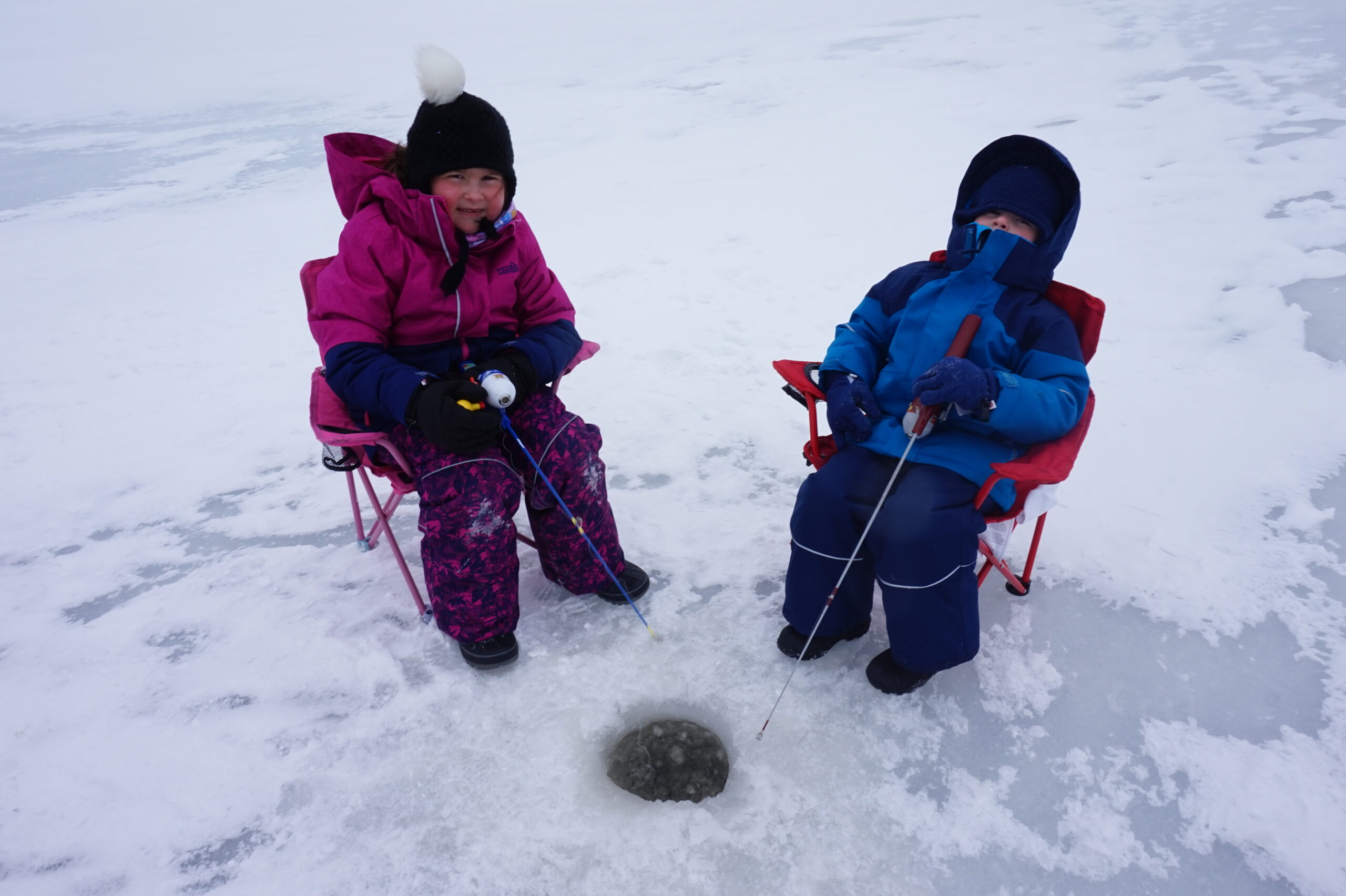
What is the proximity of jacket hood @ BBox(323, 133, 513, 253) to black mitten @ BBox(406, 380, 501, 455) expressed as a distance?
1.43 feet

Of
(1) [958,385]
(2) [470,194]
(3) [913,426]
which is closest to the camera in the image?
(1) [958,385]

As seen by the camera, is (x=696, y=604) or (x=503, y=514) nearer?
(x=503, y=514)

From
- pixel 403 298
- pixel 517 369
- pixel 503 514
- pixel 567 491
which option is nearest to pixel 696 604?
pixel 567 491

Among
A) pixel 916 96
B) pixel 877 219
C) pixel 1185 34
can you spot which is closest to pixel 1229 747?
pixel 877 219

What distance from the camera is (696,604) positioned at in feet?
7.73

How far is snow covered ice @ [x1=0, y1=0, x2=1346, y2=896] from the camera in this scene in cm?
170

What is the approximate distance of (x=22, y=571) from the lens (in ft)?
8.41

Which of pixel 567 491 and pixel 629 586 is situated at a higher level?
pixel 567 491

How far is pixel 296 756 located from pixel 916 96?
8745mm

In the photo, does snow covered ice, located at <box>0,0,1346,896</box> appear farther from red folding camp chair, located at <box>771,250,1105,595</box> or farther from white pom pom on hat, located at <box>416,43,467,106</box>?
white pom pom on hat, located at <box>416,43,467,106</box>

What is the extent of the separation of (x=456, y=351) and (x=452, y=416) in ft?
1.31

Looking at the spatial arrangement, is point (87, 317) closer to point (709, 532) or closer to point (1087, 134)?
point (709, 532)

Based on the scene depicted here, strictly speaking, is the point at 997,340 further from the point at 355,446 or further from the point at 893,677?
the point at 355,446

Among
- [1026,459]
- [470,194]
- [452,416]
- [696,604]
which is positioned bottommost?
[696,604]
